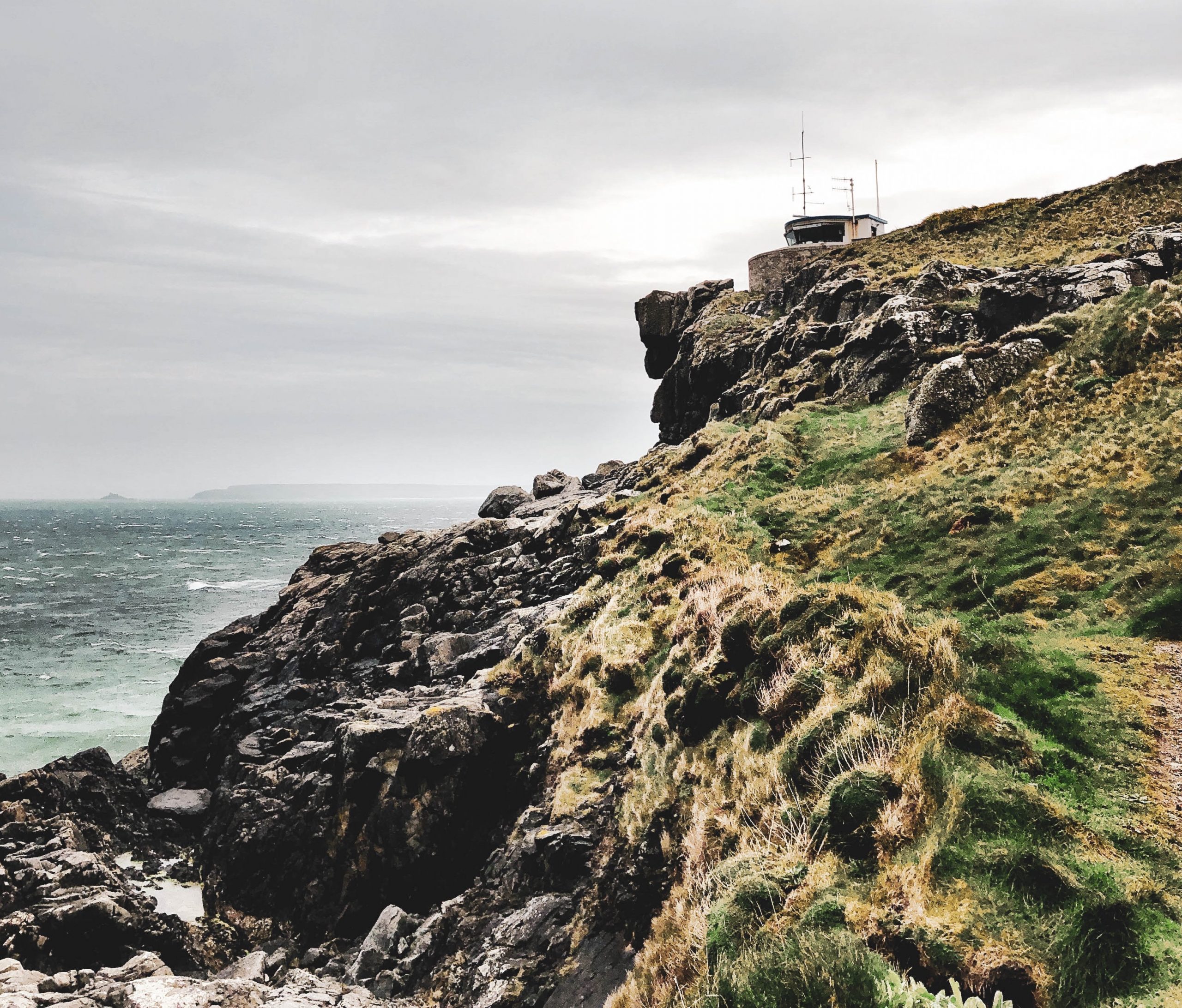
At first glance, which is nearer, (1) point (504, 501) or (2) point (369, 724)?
(2) point (369, 724)

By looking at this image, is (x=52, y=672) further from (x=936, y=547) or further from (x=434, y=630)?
(x=936, y=547)

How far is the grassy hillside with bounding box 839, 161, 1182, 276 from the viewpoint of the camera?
44188 millimetres

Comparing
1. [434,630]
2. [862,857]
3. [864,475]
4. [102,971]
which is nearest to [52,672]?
[434,630]

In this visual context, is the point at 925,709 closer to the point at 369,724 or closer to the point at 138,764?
the point at 369,724

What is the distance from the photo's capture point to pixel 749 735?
12227mm

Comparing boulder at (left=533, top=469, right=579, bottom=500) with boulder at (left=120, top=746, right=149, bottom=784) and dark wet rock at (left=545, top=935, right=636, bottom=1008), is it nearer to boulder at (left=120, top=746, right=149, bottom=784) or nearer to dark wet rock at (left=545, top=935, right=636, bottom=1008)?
boulder at (left=120, top=746, right=149, bottom=784)

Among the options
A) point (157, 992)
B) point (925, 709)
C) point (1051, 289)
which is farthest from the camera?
point (1051, 289)

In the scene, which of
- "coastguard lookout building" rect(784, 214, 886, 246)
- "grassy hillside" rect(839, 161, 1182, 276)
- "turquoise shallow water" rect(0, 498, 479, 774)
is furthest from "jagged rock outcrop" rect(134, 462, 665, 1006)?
"coastguard lookout building" rect(784, 214, 886, 246)

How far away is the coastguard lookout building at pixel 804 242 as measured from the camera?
66.9 meters

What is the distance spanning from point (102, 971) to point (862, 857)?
62.4ft

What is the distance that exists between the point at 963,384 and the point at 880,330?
37.0ft

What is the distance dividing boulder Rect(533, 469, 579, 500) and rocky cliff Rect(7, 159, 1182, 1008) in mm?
10511

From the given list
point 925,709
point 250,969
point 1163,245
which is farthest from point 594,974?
point 1163,245

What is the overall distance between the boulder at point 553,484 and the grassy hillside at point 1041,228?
87.2 feet
